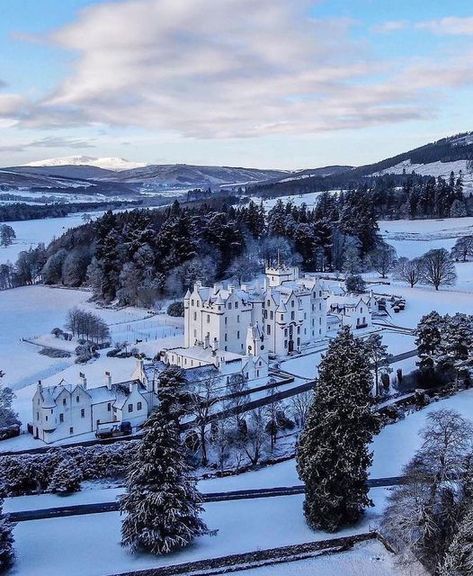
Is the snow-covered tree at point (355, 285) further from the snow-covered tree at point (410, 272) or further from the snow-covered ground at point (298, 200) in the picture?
the snow-covered ground at point (298, 200)

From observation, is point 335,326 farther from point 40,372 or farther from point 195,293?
point 40,372

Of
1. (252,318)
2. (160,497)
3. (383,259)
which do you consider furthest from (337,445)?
(383,259)

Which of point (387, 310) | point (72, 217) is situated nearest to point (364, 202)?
point (387, 310)

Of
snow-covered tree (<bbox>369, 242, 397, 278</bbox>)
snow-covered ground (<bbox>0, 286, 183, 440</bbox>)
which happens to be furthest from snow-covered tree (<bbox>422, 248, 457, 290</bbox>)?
snow-covered ground (<bbox>0, 286, 183, 440</bbox>)

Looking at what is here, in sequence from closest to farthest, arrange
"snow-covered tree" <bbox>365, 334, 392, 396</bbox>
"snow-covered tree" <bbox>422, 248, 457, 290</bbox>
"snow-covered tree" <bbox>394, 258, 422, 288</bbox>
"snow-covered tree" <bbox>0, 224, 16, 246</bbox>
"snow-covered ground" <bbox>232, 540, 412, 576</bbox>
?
"snow-covered ground" <bbox>232, 540, 412, 576</bbox> → "snow-covered tree" <bbox>365, 334, 392, 396</bbox> → "snow-covered tree" <bbox>422, 248, 457, 290</bbox> → "snow-covered tree" <bbox>394, 258, 422, 288</bbox> → "snow-covered tree" <bbox>0, 224, 16, 246</bbox>

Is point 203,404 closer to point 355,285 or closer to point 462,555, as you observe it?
point 462,555

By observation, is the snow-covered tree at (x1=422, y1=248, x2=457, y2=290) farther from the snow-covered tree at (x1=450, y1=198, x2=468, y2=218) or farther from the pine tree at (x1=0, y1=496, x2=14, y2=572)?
the pine tree at (x1=0, y1=496, x2=14, y2=572)
